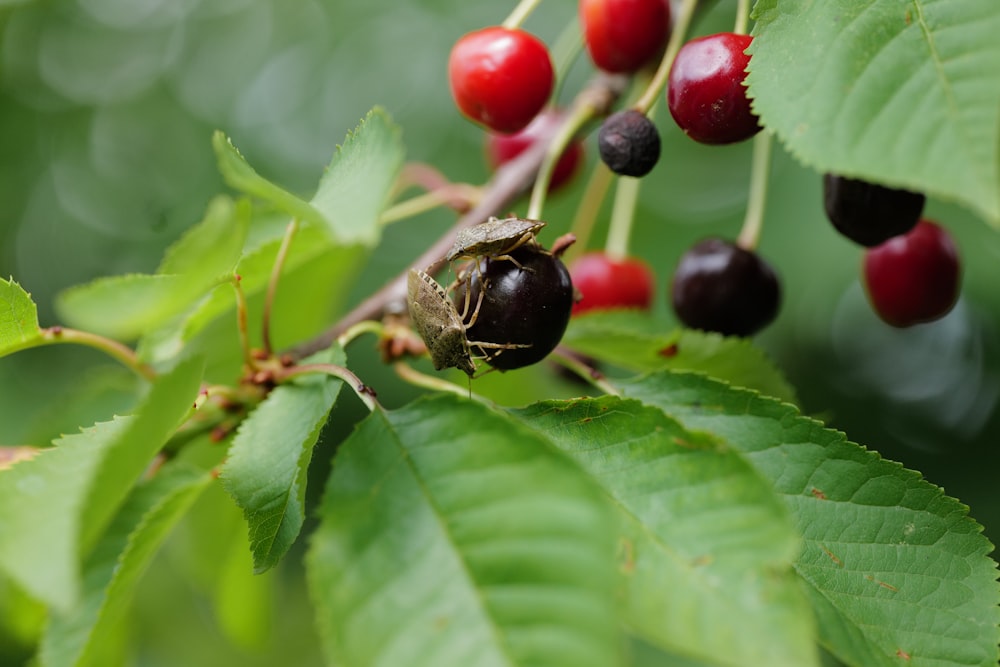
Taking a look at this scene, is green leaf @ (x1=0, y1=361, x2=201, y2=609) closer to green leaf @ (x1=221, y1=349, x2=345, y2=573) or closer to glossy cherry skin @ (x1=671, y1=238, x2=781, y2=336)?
green leaf @ (x1=221, y1=349, x2=345, y2=573)

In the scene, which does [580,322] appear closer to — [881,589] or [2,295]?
[881,589]

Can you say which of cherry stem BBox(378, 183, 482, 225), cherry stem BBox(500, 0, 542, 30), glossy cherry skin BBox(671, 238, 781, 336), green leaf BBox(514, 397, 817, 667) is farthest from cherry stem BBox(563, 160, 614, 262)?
green leaf BBox(514, 397, 817, 667)

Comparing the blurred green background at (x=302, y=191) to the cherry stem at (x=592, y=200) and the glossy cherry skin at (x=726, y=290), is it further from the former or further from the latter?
the glossy cherry skin at (x=726, y=290)

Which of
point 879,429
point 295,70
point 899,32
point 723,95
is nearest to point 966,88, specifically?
point 899,32

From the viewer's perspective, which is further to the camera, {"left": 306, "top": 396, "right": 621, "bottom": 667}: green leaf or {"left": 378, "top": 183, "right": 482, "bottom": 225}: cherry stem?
{"left": 378, "top": 183, "right": 482, "bottom": 225}: cherry stem

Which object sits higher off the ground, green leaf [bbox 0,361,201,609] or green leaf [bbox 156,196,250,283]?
green leaf [bbox 156,196,250,283]

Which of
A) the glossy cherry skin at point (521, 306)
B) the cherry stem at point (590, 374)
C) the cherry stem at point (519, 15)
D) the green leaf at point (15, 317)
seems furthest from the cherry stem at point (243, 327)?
the cherry stem at point (519, 15)

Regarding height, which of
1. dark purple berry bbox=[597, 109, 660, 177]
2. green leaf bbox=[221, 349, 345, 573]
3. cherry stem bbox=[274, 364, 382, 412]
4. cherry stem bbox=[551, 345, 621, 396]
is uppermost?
dark purple berry bbox=[597, 109, 660, 177]
